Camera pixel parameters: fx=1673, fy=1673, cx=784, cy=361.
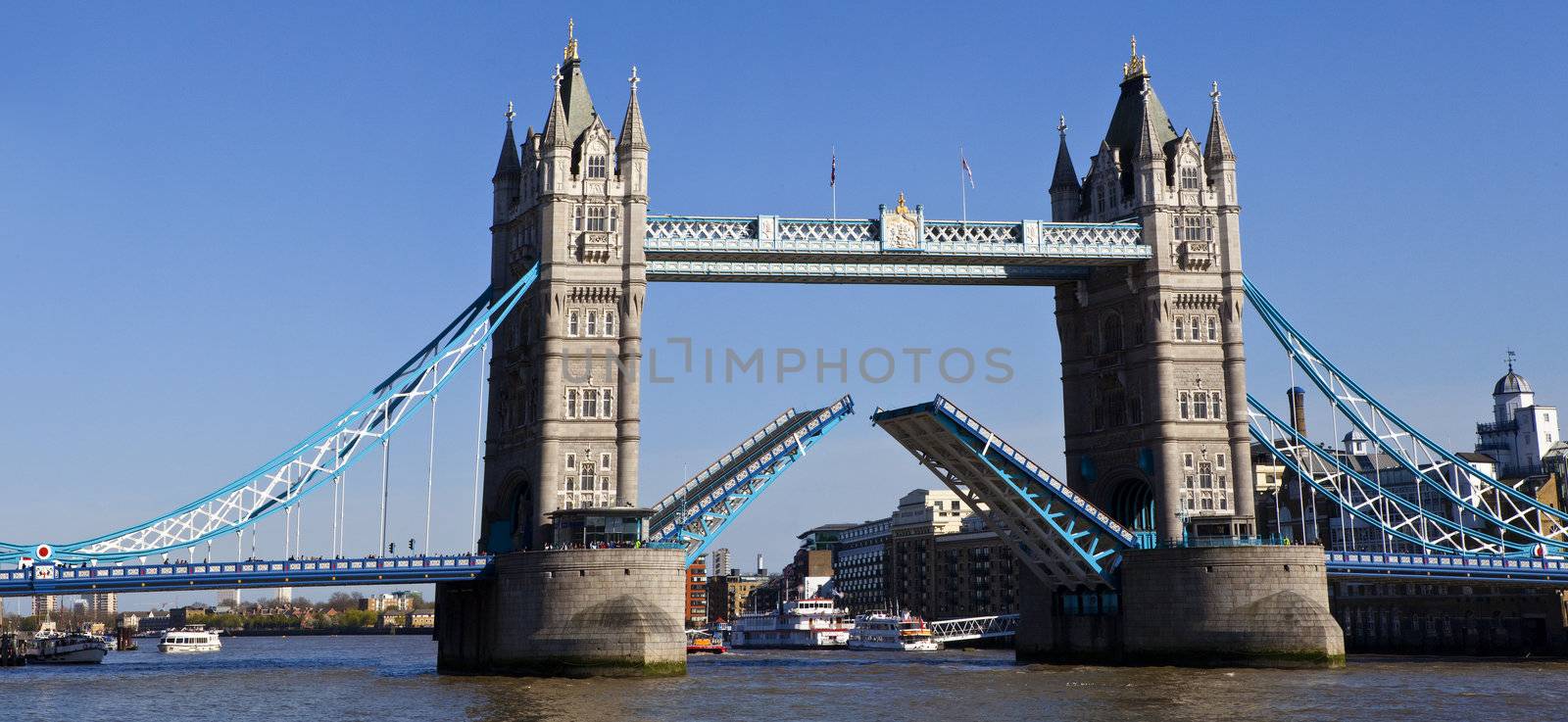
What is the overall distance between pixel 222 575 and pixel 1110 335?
1664 inches

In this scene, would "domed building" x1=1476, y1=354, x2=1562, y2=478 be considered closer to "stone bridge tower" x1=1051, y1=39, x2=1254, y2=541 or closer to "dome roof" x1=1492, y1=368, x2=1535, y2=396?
"dome roof" x1=1492, y1=368, x2=1535, y2=396

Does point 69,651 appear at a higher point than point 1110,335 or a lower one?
lower

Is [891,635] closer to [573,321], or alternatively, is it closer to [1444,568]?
[1444,568]

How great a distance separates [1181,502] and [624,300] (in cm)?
2702

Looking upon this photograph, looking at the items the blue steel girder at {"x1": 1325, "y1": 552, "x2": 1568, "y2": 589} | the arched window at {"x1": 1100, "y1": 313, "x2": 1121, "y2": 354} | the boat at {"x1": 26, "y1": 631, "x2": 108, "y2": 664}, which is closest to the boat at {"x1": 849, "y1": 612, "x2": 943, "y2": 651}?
the arched window at {"x1": 1100, "y1": 313, "x2": 1121, "y2": 354}

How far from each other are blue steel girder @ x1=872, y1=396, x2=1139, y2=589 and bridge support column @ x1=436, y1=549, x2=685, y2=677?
43.5 ft

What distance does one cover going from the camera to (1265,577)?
2756 inches

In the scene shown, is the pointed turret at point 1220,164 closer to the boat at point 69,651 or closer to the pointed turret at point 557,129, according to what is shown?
the pointed turret at point 557,129

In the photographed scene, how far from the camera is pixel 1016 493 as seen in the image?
246 ft

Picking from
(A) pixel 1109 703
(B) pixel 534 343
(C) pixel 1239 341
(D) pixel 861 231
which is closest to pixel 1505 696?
(A) pixel 1109 703

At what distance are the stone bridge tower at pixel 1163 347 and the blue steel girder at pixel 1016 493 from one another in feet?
12.0

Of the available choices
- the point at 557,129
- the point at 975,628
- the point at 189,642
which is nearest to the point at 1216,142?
the point at 557,129

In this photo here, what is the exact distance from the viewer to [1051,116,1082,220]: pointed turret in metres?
84.9

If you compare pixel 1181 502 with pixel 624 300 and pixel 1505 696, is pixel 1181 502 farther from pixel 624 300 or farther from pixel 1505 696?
pixel 624 300
